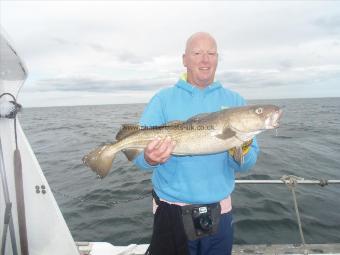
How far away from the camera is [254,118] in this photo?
14.3ft

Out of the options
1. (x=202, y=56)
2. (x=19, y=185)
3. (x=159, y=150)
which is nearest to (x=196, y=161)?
(x=159, y=150)

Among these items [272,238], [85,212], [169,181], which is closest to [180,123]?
[169,181]

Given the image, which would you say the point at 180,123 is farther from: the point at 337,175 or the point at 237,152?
the point at 337,175

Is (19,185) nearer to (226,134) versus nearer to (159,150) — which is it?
(159,150)

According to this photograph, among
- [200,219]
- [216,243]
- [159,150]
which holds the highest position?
[159,150]

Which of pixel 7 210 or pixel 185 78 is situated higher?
pixel 185 78

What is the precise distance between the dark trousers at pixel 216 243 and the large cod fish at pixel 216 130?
1.10 m

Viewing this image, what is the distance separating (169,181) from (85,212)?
801cm

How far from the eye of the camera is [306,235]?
9.44 metres

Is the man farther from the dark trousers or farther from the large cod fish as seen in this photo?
the large cod fish

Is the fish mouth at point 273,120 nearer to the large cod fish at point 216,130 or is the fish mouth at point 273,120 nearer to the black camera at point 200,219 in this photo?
the large cod fish at point 216,130

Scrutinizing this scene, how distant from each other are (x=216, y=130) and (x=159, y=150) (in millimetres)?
881

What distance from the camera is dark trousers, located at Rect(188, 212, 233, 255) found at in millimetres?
4484

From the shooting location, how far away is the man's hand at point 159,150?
410 centimetres
